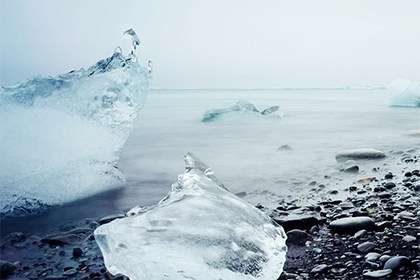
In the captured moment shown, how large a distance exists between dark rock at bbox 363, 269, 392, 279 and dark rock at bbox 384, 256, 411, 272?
3cm

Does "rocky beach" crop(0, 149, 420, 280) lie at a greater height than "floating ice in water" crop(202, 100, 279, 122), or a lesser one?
greater

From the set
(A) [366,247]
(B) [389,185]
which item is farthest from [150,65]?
(A) [366,247]

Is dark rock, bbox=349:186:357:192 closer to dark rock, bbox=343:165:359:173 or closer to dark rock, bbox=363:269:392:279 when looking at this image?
dark rock, bbox=343:165:359:173

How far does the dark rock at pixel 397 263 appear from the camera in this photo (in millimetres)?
1843

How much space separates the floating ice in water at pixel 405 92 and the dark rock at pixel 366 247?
11.8m

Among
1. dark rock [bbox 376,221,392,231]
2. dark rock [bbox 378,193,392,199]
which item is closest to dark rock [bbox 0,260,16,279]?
dark rock [bbox 376,221,392,231]

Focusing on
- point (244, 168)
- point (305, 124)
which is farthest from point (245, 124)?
point (244, 168)

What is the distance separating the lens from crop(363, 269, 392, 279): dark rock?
180 cm

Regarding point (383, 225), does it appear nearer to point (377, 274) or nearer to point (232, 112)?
point (377, 274)

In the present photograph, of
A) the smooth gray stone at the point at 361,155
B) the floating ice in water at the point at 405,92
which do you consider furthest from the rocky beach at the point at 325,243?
the floating ice in water at the point at 405,92

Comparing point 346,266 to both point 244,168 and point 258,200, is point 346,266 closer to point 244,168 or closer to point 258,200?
point 258,200

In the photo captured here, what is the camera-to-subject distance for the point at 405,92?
42.0 ft

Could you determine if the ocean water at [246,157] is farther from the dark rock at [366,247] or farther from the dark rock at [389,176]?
the dark rock at [366,247]

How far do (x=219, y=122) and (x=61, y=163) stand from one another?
7.08 m
